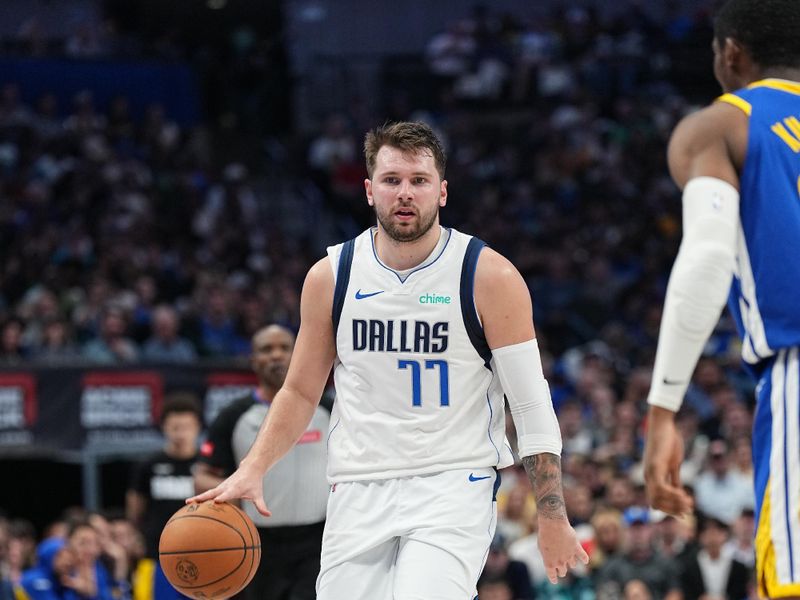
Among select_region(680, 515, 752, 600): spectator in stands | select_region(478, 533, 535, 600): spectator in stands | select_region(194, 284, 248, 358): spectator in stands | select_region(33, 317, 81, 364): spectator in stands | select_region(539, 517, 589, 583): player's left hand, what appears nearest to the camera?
select_region(539, 517, 589, 583): player's left hand

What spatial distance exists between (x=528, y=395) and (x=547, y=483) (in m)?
0.35

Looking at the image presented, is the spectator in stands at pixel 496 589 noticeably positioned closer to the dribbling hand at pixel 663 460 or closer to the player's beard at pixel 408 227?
the player's beard at pixel 408 227

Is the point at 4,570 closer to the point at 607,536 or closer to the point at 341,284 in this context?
the point at 607,536

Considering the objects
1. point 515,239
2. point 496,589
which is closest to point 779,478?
point 496,589

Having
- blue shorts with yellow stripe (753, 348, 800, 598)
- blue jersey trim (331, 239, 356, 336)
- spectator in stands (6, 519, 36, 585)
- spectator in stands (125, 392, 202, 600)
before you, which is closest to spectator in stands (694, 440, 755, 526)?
spectator in stands (125, 392, 202, 600)

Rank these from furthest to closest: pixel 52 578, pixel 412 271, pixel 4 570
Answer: pixel 4 570 → pixel 52 578 → pixel 412 271

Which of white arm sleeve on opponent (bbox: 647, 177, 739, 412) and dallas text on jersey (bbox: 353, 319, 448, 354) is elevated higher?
white arm sleeve on opponent (bbox: 647, 177, 739, 412)

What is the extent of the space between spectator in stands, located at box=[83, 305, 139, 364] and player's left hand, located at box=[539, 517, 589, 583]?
10.5m

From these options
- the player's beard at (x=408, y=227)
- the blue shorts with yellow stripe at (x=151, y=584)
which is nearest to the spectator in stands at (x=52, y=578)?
the blue shorts with yellow stripe at (x=151, y=584)

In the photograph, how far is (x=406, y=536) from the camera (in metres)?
5.16

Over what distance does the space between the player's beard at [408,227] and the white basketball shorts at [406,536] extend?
943mm

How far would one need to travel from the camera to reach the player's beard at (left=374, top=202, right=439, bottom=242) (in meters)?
5.34

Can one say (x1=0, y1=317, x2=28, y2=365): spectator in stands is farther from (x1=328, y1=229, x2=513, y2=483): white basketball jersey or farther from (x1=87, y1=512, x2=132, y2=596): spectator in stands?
Result: (x1=328, y1=229, x2=513, y2=483): white basketball jersey

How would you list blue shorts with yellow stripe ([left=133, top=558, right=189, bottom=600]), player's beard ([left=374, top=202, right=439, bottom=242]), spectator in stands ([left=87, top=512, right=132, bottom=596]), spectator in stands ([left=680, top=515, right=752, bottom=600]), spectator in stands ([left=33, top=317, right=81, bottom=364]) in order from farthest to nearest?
1. spectator in stands ([left=33, top=317, right=81, bottom=364])
2. spectator in stands ([left=680, top=515, right=752, bottom=600])
3. spectator in stands ([left=87, top=512, right=132, bottom=596])
4. blue shorts with yellow stripe ([left=133, top=558, right=189, bottom=600])
5. player's beard ([left=374, top=202, right=439, bottom=242])
